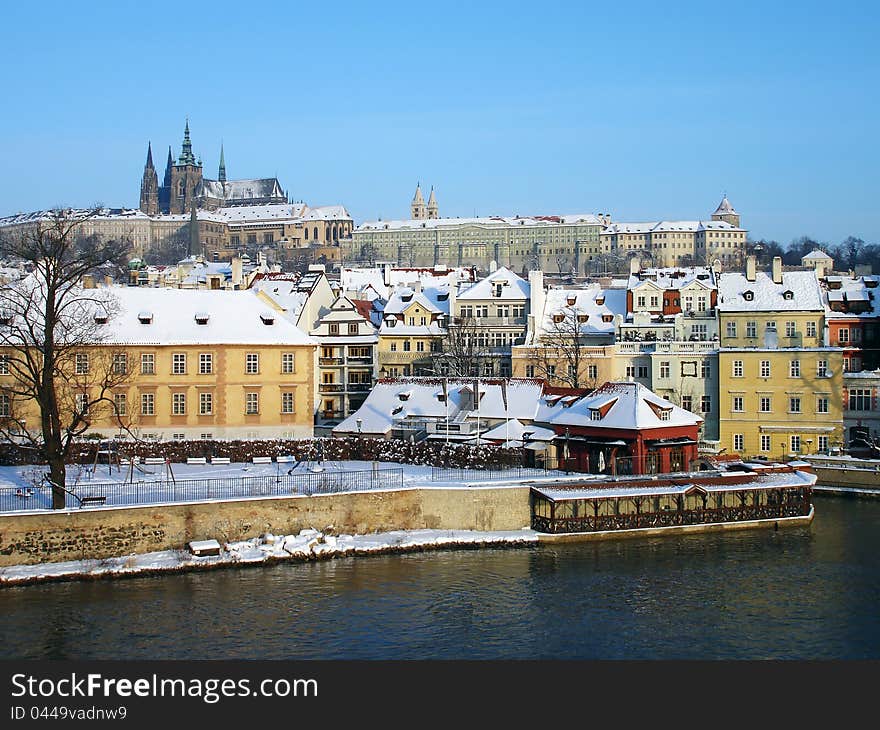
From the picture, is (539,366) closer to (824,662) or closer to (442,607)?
(442,607)

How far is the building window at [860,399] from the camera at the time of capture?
4478 centimetres

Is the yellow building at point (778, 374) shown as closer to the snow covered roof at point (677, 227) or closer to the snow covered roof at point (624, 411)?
the snow covered roof at point (624, 411)

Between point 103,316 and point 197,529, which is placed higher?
point 103,316

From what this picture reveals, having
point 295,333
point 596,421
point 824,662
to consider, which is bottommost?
point 824,662

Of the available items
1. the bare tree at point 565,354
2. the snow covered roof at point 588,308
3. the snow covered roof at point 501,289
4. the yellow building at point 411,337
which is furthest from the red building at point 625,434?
the snow covered roof at point 501,289

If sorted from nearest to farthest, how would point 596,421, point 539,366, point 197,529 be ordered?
point 197,529
point 596,421
point 539,366

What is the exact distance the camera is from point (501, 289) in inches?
2162

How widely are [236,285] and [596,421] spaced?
33296mm

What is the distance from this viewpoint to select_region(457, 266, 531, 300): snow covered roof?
5444 centimetres

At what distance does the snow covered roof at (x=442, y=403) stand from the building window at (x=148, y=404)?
695cm

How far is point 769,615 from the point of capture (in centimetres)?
2441

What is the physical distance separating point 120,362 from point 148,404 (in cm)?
193

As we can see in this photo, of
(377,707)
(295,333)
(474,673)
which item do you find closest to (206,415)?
(295,333)

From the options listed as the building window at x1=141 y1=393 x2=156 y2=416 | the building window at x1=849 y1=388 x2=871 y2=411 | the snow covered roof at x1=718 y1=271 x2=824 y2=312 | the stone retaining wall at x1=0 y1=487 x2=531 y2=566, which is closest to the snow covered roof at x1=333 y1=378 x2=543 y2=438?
the building window at x1=141 y1=393 x2=156 y2=416
